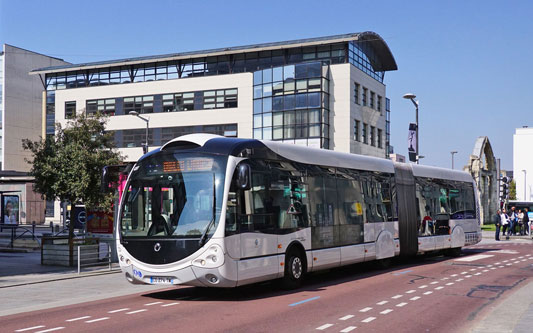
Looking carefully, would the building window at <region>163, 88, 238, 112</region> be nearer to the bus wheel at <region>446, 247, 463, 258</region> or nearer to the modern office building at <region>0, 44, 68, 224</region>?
the modern office building at <region>0, 44, 68, 224</region>

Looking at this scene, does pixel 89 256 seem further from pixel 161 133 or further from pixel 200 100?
pixel 161 133

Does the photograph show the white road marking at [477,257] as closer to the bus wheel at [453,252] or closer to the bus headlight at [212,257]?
the bus wheel at [453,252]

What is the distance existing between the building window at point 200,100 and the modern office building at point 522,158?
8904 cm

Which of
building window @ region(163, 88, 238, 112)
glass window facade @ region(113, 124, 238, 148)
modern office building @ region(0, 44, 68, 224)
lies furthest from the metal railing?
modern office building @ region(0, 44, 68, 224)

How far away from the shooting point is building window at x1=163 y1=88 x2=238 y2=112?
5612 cm

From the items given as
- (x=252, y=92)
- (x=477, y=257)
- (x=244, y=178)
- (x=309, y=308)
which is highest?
(x=252, y=92)

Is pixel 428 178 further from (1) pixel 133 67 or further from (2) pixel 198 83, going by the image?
(1) pixel 133 67

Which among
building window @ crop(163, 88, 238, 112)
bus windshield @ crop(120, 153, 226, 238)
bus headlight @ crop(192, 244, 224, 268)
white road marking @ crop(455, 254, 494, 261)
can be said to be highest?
building window @ crop(163, 88, 238, 112)

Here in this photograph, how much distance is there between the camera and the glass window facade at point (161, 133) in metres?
56.1

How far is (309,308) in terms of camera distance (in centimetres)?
1102

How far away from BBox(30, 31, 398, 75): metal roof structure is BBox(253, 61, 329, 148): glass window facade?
2.57m

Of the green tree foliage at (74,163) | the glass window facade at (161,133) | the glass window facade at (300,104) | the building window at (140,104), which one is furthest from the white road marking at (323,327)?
the building window at (140,104)

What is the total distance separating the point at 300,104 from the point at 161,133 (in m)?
14.4

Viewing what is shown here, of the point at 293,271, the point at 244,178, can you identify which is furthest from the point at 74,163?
the point at 244,178
